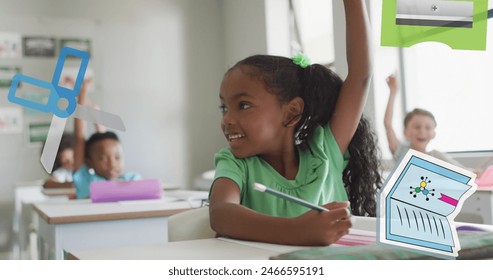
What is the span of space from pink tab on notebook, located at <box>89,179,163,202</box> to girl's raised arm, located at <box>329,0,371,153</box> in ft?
0.79

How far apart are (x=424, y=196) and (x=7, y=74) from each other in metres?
0.44

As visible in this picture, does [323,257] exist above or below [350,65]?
below

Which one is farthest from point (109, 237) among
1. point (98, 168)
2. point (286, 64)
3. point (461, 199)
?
point (461, 199)

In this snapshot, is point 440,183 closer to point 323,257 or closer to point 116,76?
point 323,257

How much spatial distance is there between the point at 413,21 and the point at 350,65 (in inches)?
3.2

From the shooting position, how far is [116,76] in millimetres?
685

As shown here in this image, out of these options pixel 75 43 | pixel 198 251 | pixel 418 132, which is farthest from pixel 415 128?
pixel 75 43

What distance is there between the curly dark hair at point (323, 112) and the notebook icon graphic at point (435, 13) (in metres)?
0.11

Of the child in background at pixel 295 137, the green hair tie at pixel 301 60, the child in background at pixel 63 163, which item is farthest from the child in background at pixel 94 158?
the green hair tie at pixel 301 60

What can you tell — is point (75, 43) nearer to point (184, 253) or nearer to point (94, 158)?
point (94, 158)

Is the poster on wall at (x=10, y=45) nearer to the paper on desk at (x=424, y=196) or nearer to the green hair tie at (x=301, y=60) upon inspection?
the green hair tie at (x=301, y=60)

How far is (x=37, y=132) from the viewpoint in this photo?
661mm

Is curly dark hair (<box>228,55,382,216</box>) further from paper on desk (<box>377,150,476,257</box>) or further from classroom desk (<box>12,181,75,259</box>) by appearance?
classroom desk (<box>12,181,75,259</box>)

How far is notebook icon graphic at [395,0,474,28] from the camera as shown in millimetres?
667
